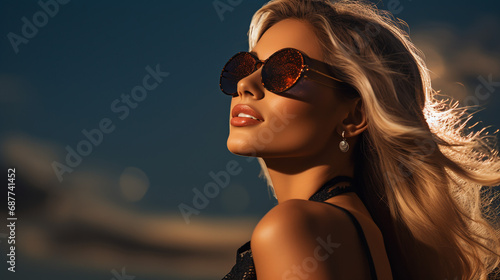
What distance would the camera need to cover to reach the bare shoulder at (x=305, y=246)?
1690 millimetres

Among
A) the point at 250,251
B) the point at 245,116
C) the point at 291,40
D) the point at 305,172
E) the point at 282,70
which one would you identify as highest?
the point at 291,40

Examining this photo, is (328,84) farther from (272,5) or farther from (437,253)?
(437,253)

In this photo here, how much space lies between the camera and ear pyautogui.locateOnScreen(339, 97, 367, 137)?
243 centimetres

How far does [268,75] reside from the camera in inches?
93.8

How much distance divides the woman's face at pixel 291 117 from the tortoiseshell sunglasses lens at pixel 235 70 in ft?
0.42

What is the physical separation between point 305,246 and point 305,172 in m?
0.73

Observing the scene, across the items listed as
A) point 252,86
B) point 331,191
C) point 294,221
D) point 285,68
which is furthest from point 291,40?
point 294,221

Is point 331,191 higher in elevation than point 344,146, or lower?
lower

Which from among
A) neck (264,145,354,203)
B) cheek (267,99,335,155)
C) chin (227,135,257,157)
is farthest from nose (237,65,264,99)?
neck (264,145,354,203)

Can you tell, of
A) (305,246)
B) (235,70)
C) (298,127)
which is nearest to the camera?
(305,246)

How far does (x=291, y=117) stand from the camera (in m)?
2.30

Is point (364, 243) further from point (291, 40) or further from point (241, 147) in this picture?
point (291, 40)

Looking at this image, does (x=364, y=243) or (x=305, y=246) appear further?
(x=364, y=243)

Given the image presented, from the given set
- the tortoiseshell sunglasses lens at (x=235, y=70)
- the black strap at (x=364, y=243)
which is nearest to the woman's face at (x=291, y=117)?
the tortoiseshell sunglasses lens at (x=235, y=70)
